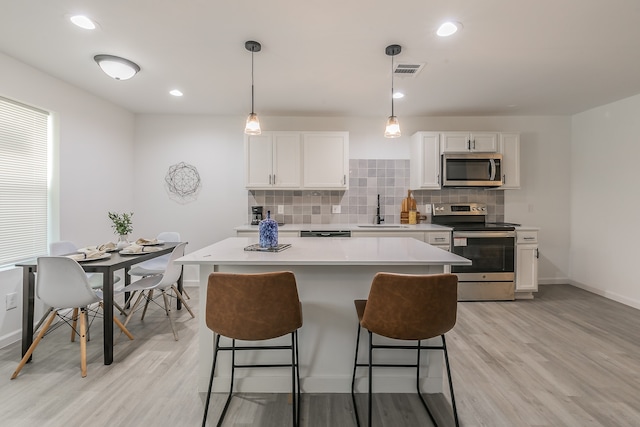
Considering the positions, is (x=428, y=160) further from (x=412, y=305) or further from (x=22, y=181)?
(x=22, y=181)

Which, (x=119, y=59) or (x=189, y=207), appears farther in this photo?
(x=189, y=207)

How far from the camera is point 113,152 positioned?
384cm

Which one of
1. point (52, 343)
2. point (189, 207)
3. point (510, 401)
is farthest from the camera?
point (189, 207)

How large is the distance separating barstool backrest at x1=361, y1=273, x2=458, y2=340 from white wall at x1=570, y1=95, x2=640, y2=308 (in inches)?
144

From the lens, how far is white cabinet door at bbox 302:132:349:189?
13.1ft

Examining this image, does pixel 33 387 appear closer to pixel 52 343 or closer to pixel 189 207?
pixel 52 343

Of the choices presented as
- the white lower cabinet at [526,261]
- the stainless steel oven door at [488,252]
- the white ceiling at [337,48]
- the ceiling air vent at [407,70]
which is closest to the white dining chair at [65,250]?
the white ceiling at [337,48]

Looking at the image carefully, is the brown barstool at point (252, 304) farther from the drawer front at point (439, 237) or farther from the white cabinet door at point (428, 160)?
the white cabinet door at point (428, 160)

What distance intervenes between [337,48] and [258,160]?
193 centimetres

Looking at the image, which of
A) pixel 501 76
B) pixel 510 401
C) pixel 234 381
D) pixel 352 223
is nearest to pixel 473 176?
pixel 501 76

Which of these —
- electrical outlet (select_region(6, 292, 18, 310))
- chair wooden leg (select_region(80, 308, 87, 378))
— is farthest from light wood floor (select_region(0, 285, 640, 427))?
electrical outlet (select_region(6, 292, 18, 310))

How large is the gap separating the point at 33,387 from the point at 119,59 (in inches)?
100

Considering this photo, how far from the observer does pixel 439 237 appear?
12.3 ft

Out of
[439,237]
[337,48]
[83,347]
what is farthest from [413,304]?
[439,237]
